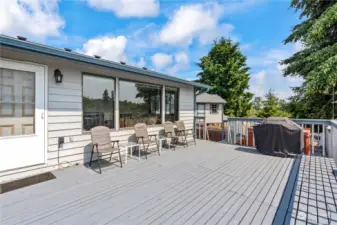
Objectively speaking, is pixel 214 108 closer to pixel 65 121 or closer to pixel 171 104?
pixel 171 104

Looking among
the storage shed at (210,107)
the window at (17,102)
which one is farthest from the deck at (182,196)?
the storage shed at (210,107)

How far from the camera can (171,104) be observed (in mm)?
6289

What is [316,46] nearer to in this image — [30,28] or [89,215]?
[89,215]

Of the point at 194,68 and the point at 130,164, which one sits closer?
the point at 130,164

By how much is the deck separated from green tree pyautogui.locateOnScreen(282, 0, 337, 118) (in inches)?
201

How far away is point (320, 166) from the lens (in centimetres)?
386

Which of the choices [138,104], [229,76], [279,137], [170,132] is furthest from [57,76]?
[229,76]

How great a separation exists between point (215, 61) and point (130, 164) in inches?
858

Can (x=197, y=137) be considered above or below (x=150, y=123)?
below

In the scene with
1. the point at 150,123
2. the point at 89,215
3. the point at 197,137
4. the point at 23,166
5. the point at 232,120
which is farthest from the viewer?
the point at 197,137

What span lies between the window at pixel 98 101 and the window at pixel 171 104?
210cm

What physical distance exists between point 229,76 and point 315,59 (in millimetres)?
13923

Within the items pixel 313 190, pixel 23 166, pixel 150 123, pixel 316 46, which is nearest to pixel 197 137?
pixel 150 123

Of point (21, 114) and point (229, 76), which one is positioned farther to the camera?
point (229, 76)
